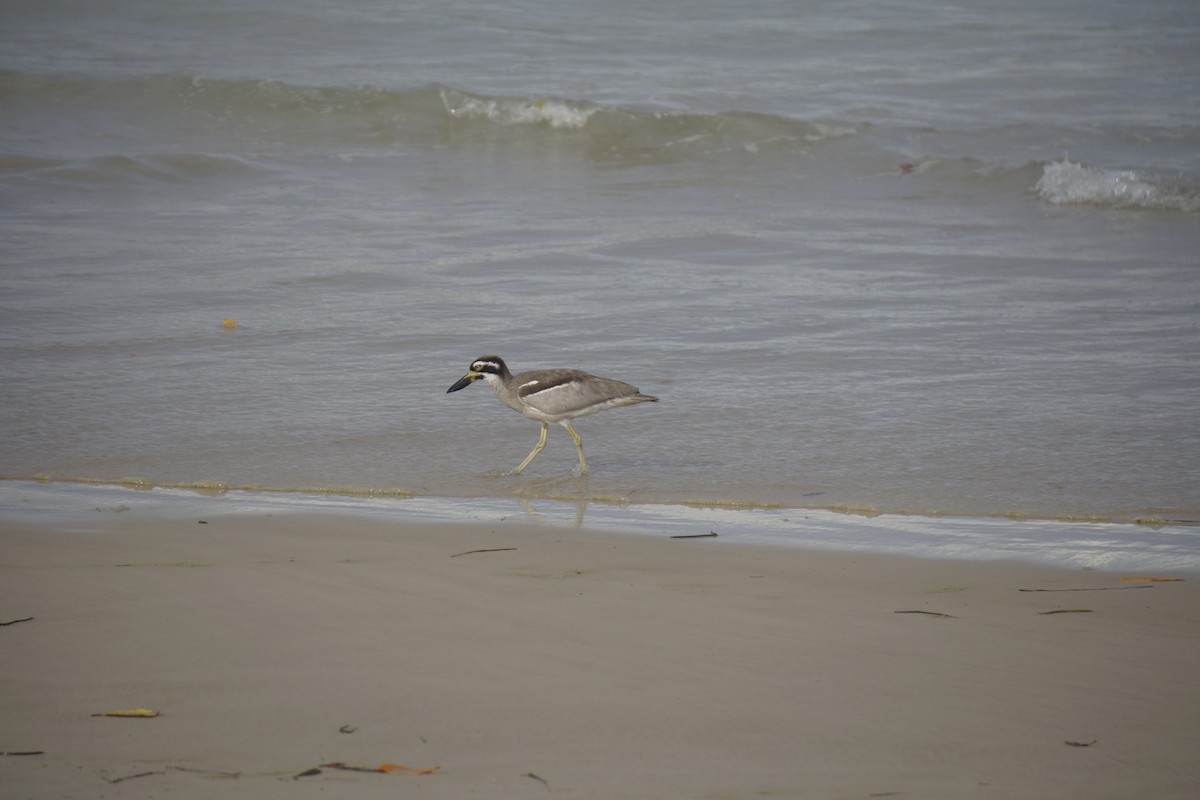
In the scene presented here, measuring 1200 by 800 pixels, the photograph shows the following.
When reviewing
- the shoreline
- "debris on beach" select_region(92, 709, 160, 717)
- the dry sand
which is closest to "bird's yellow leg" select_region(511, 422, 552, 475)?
the shoreline

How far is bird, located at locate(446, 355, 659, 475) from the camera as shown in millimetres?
7902

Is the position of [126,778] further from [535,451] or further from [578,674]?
[535,451]

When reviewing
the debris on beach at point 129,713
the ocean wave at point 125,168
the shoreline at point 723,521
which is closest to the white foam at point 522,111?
the ocean wave at point 125,168

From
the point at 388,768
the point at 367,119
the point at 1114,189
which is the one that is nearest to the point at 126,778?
the point at 388,768

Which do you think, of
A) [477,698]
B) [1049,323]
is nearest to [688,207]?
[1049,323]

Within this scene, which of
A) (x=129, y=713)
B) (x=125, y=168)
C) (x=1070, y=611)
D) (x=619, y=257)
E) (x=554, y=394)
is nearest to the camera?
(x=129, y=713)

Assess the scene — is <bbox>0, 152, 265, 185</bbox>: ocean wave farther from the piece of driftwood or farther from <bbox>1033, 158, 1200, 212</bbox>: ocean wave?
the piece of driftwood

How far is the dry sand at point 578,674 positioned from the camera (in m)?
3.72

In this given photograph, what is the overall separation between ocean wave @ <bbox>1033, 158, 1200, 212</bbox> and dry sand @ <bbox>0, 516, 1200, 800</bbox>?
11667 millimetres

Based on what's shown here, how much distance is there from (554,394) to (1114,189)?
1103 cm

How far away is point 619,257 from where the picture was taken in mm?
13289

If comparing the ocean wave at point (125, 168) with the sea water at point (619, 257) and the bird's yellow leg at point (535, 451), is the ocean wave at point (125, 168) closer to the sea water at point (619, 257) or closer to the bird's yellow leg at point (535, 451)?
the sea water at point (619, 257)

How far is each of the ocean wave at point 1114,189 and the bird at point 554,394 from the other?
10405 mm

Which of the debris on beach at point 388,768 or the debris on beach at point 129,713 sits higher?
the debris on beach at point 129,713
